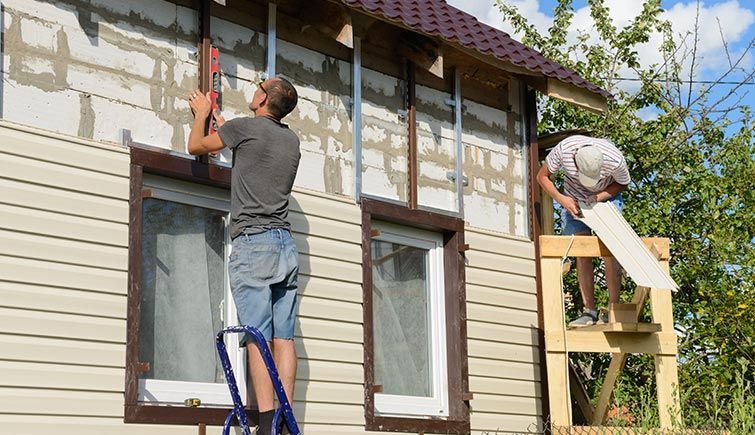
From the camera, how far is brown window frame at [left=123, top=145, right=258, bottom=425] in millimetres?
6742

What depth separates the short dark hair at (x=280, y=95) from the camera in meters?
7.00

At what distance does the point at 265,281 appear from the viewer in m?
6.71

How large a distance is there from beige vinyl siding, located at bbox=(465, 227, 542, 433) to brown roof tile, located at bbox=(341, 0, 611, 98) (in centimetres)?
141

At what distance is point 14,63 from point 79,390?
179 cm

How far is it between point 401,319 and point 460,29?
7.79 feet

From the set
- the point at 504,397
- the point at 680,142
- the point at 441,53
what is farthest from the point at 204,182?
the point at 680,142

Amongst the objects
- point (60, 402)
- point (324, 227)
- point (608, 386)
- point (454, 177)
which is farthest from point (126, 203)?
point (608, 386)

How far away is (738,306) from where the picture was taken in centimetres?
1205

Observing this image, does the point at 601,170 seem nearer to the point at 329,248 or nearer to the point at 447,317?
the point at 447,317

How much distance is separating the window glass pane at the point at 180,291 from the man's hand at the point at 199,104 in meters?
0.58

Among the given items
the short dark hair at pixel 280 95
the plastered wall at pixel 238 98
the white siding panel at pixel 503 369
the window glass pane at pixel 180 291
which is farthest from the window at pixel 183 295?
the white siding panel at pixel 503 369

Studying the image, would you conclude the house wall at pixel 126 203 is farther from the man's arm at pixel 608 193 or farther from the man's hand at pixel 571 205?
the man's arm at pixel 608 193

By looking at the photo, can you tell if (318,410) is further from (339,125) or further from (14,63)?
(14,63)

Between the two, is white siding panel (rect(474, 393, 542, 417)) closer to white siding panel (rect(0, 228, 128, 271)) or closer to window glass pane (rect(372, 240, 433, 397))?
window glass pane (rect(372, 240, 433, 397))
